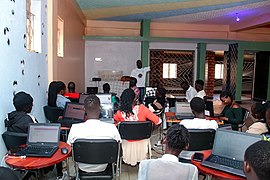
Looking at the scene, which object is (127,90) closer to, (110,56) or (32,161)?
(32,161)

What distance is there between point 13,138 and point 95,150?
34.3 inches

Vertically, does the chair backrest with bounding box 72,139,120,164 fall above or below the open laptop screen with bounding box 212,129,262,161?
below

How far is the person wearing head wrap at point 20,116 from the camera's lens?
264 cm

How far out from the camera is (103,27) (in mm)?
9891

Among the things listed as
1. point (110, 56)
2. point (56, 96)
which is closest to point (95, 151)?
point (56, 96)

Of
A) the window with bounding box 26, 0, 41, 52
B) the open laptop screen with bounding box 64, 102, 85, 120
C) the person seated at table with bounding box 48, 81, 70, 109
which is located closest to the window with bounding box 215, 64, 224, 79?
the person seated at table with bounding box 48, 81, 70, 109

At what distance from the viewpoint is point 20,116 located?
2.70m

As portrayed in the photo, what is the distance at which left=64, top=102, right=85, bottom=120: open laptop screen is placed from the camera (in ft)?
11.7

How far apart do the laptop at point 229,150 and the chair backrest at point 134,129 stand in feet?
3.91

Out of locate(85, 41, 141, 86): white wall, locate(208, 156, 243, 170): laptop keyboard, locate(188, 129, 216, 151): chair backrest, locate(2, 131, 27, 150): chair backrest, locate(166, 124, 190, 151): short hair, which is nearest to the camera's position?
locate(166, 124, 190, 151): short hair

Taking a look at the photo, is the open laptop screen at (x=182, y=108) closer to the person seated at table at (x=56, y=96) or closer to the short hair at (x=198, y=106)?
the short hair at (x=198, y=106)

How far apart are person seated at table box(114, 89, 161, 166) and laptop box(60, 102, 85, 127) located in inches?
18.6

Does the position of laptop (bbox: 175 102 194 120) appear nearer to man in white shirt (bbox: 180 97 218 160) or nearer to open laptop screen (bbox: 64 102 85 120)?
man in white shirt (bbox: 180 97 218 160)

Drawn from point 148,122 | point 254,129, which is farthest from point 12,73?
point 254,129
